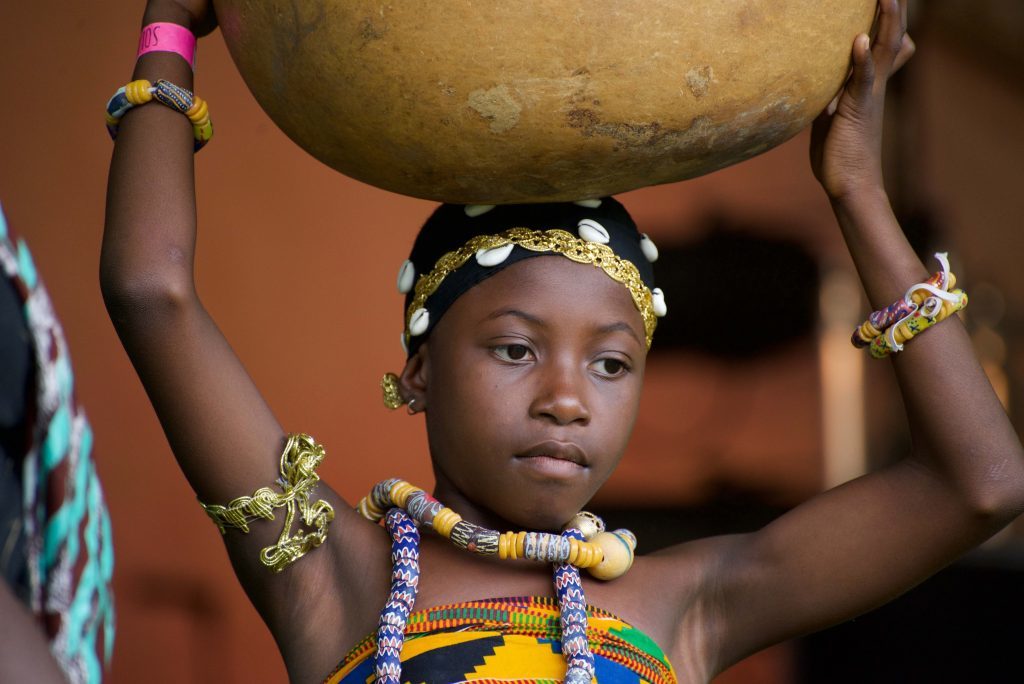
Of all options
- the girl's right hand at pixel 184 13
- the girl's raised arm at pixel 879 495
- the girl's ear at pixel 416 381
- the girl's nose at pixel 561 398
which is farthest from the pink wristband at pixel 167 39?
the girl's raised arm at pixel 879 495

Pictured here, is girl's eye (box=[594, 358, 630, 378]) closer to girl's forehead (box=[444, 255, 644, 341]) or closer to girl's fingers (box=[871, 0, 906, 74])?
girl's forehead (box=[444, 255, 644, 341])

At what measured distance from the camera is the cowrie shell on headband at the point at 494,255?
201cm

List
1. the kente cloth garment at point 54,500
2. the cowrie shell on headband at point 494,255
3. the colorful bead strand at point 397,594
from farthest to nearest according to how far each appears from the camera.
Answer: the cowrie shell on headband at point 494,255, the colorful bead strand at point 397,594, the kente cloth garment at point 54,500

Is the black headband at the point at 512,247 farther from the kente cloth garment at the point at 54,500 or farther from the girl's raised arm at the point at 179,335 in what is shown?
the kente cloth garment at the point at 54,500

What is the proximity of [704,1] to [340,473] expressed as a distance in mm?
2412

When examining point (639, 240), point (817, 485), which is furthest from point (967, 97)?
point (639, 240)

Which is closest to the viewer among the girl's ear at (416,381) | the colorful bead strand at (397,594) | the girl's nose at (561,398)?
the colorful bead strand at (397,594)

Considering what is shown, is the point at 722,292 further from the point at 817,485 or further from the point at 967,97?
the point at 967,97

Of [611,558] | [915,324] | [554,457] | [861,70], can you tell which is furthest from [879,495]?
[861,70]

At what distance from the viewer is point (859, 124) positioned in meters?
2.12

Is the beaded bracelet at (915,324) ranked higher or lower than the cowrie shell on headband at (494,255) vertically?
lower

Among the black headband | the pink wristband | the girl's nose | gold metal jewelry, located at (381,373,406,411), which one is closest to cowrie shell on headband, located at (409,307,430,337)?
the black headband

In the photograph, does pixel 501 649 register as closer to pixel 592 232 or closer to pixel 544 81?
pixel 592 232

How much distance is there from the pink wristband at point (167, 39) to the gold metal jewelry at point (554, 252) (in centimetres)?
51
